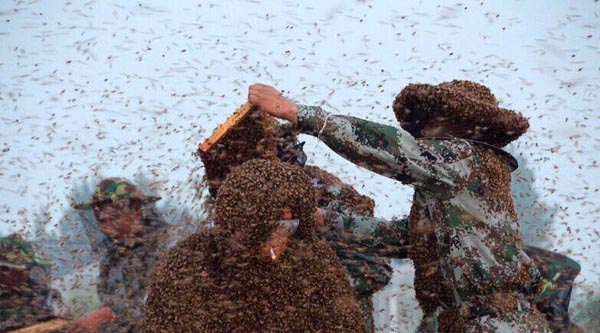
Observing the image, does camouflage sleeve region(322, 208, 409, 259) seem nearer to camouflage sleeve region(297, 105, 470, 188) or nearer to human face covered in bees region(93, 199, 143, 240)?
camouflage sleeve region(297, 105, 470, 188)

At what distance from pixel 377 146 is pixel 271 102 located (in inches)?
29.3

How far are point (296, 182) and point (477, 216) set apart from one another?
1.27 meters

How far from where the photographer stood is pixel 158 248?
7.38 metres

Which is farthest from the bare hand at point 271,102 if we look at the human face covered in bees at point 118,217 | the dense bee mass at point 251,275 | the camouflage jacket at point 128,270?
Answer: the human face covered in bees at point 118,217

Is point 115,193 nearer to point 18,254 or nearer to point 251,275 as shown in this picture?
point 18,254

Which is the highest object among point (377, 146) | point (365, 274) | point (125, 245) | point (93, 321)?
point (377, 146)

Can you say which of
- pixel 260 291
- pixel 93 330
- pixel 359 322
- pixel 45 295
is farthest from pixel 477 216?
pixel 45 295

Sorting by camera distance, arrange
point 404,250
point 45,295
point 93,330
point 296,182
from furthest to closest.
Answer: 1. point 45,295
2. point 93,330
3. point 404,250
4. point 296,182

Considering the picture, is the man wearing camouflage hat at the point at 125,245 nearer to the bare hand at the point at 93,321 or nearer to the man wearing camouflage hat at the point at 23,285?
the bare hand at the point at 93,321

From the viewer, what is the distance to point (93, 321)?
262 inches

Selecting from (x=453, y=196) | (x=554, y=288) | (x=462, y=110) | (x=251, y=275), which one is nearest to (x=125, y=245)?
(x=251, y=275)

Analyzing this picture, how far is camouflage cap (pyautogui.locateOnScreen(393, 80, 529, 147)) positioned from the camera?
16.8ft

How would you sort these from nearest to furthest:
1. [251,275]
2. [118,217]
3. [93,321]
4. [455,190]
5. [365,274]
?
[251,275]
[455,190]
[365,274]
[93,321]
[118,217]

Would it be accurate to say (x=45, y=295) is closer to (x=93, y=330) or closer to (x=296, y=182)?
(x=93, y=330)
